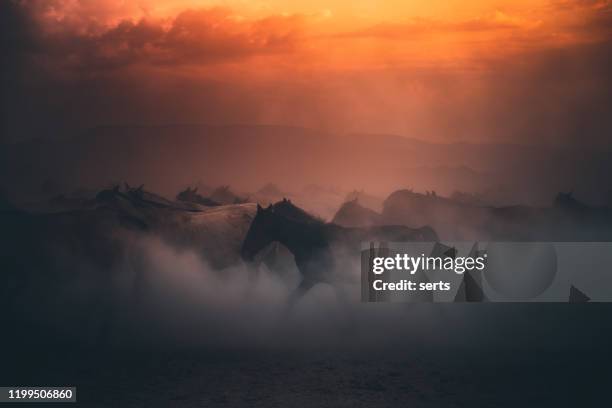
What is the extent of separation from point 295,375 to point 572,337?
622 cm

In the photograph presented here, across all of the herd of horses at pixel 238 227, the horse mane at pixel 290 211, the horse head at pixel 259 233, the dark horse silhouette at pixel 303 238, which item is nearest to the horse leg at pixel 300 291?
the dark horse silhouette at pixel 303 238

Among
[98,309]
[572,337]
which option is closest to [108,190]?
[98,309]

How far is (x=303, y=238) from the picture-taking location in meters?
18.5

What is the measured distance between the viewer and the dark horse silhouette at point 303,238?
1828 centimetres

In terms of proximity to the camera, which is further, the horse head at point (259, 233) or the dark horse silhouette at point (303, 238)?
the horse head at point (259, 233)

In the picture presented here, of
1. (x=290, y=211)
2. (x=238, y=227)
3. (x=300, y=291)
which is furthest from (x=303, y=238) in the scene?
(x=238, y=227)

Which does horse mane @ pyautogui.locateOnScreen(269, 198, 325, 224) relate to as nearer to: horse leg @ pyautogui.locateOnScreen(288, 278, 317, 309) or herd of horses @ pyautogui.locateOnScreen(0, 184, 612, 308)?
herd of horses @ pyautogui.locateOnScreen(0, 184, 612, 308)

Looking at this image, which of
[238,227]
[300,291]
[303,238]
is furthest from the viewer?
[238,227]

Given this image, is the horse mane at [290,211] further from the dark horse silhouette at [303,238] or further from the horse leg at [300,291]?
the horse leg at [300,291]

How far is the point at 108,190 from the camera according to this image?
1994 centimetres

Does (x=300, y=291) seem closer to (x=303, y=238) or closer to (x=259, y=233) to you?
(x=303, y=238)

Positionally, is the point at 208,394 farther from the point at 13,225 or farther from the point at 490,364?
the point at 13,225

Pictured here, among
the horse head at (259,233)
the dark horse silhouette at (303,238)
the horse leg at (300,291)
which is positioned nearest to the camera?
the horse leg at (300,291)

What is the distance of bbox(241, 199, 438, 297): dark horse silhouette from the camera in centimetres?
1828
